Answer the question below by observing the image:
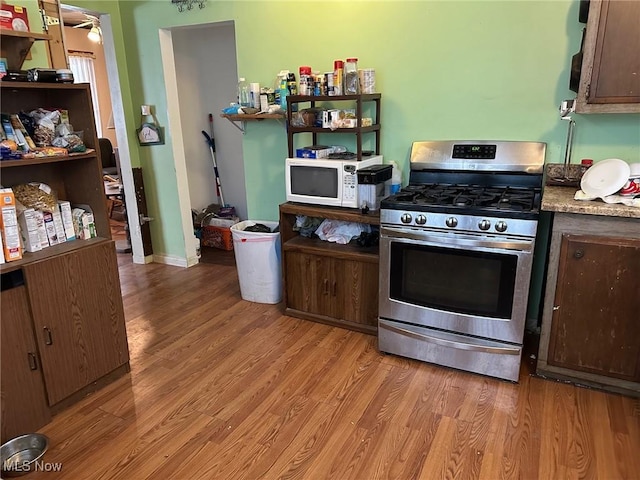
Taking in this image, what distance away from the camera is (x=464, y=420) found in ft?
6.81

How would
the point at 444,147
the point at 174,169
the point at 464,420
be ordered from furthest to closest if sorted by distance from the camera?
the point at 174,169 < the point at 444,147 < the point at 464,420

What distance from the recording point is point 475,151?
8.83ft

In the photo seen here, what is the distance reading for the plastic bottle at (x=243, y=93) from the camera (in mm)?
3343

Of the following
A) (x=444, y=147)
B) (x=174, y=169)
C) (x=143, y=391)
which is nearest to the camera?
(x=143, y=391)

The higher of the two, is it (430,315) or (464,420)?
(430,315)

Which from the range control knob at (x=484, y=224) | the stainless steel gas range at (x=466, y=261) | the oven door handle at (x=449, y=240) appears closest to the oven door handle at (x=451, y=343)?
the stainless steel gas range at (x=466, y=261)

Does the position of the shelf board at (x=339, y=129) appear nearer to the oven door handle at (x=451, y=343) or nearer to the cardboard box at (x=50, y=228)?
the oven door handle at (x=451, y=343)

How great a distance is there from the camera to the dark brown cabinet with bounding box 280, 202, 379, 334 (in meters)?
2.77

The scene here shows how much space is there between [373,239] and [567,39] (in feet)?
5.02

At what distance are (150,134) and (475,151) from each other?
2763 millimetres

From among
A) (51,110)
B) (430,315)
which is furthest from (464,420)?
(51,110)

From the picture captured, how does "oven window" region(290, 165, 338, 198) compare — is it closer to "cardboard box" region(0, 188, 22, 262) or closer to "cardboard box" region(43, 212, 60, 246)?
"cardboard box" region(43, 212, 60, 246)

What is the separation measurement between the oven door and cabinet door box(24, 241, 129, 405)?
1.47 metres

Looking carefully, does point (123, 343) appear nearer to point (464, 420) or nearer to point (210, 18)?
point (464, 420)
